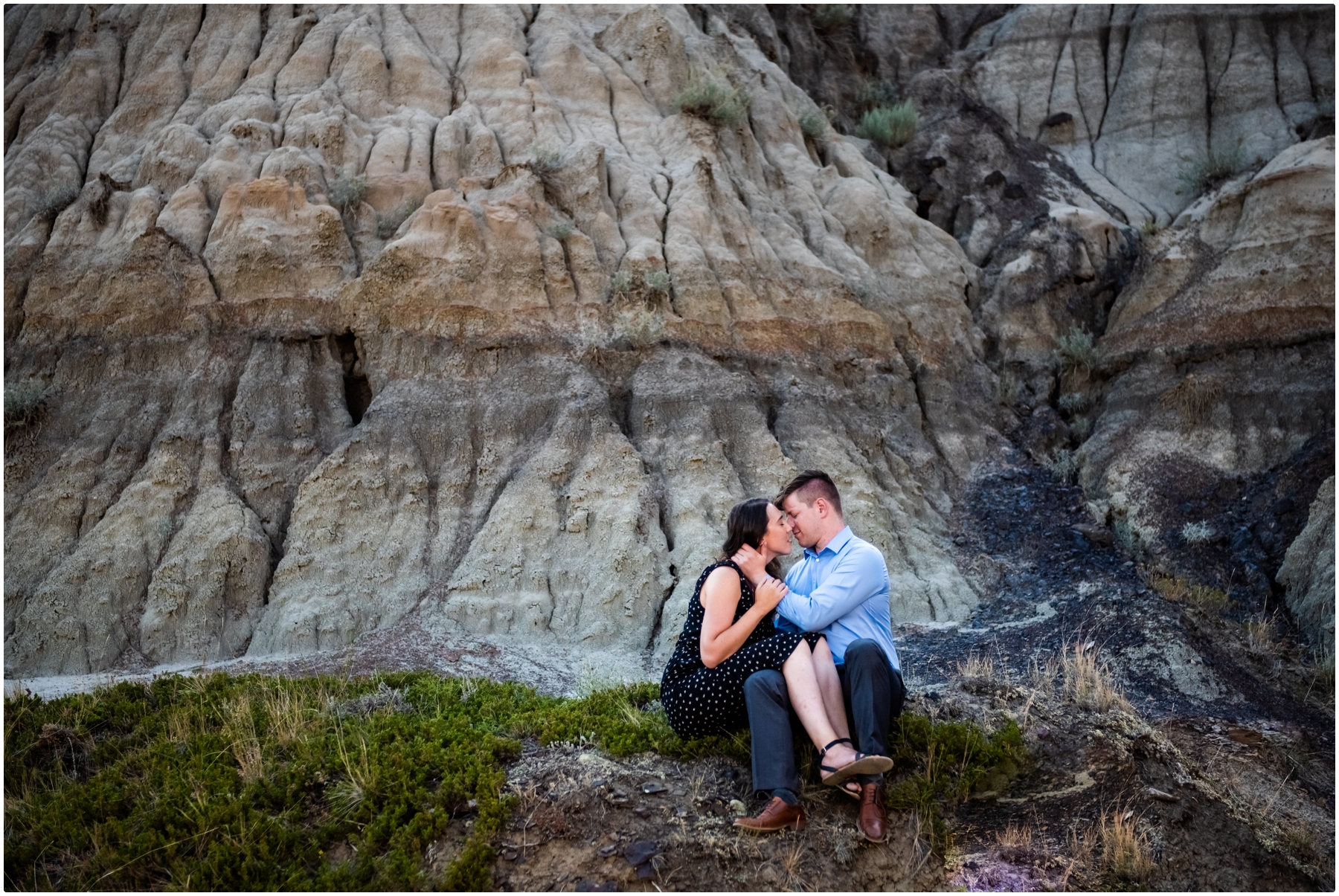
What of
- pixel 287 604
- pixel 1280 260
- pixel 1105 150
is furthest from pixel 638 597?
pixel 1105 150

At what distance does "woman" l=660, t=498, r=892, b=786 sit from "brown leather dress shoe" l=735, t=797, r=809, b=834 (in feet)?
0.89

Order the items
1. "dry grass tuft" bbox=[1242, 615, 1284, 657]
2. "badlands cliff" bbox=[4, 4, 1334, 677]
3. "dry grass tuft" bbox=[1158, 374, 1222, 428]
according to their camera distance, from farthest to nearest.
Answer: "dry grass tuft" bbox=[1158, 374, 1222, 428] → "badlands cliff" bbox=[4, 4, 1334, 677] → "dry grass tuft" bbox=[1242, 615, 1284, 657]

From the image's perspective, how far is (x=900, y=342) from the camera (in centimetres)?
1866

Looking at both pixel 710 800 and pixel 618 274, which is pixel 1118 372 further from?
pixel 710 800

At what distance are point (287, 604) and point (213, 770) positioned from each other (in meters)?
7.73

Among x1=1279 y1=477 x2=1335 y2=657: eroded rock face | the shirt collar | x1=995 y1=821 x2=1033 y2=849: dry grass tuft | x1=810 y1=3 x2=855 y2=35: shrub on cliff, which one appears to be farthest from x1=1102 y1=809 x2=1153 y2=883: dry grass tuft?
x1=810 y1=3 x2=855 y2=35: shrub on cliff

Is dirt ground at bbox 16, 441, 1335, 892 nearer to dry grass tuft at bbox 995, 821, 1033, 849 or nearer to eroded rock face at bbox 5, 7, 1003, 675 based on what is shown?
dry grass tuft at bbox 995, 821, 1033, 849

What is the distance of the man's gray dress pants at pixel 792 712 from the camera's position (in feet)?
17.5

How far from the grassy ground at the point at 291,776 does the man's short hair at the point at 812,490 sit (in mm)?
1597

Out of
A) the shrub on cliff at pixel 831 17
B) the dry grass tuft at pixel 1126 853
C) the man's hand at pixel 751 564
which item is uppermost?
the shrub on cliff at pixel 831 17

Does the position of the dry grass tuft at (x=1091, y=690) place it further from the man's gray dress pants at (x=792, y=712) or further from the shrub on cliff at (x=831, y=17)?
the shrub on cliff at (x=831, y=17)

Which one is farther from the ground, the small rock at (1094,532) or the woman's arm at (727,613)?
the woman's arm at (727,613)

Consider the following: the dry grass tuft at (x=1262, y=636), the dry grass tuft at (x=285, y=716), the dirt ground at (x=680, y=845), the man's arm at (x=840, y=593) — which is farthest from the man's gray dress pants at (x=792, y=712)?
the dry grass tuft at (x=1262, y=636)

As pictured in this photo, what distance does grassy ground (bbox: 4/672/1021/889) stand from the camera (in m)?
5.35
